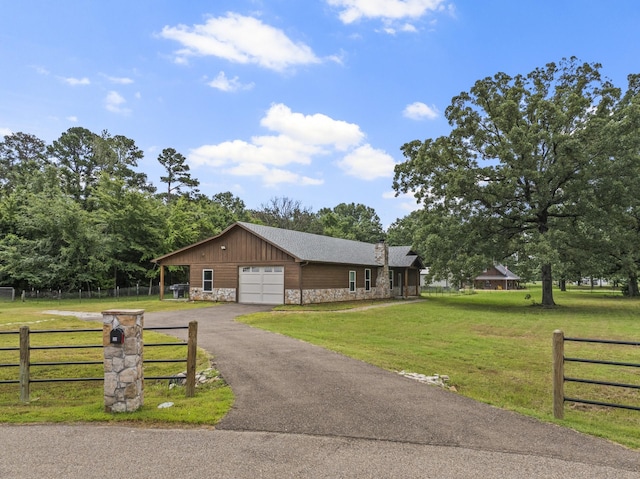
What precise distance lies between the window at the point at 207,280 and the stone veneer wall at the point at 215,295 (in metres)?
0.24

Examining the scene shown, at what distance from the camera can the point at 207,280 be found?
78.9ft

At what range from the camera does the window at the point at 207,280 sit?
2394cm

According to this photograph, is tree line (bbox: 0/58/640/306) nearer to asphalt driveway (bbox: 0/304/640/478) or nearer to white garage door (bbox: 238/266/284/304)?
white garage door (bbox: 238/266/284/304)

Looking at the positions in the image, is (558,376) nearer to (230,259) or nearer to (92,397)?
(92,397)

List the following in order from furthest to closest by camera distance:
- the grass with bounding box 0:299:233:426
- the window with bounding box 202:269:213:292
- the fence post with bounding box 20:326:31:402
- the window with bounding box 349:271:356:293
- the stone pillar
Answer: the window with bounding box 349:271:356:293
the window with bounding box 202:269:213:292
the fence post with bounding box 20:326:31:402
the stone pillar
the grass with bounding box 0:299:233:426

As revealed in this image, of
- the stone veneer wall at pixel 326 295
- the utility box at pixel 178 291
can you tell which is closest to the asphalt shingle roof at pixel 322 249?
the stone veneer wall at pixel 326 295

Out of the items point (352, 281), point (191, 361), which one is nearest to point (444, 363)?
point (191, 361)

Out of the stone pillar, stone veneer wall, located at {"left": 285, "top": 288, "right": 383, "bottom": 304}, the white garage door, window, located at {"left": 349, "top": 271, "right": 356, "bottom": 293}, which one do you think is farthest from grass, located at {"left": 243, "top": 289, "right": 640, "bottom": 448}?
window, located at {"left": 349, "top": 271, "right": 356, "bottom": 293}

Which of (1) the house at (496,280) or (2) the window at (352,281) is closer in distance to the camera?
(2) the window at (352,281)

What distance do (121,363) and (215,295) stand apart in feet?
61.8

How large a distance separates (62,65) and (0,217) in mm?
16427

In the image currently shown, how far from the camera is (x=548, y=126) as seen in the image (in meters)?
22.3

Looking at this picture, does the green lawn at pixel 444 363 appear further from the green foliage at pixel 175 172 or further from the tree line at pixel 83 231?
the green foliage at pixel 175 172

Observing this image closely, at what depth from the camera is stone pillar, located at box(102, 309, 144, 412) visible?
521 cm
